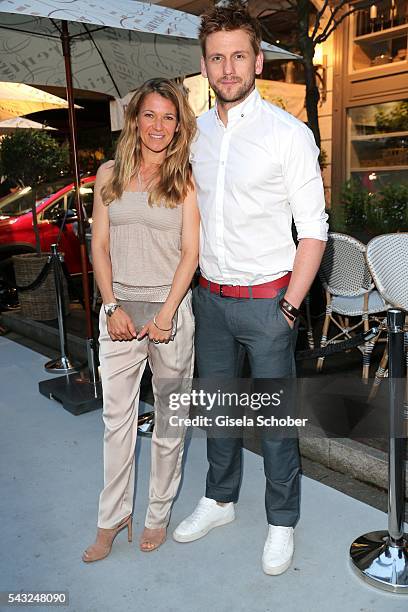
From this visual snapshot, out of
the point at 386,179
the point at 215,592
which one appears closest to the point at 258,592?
the point at 215,592

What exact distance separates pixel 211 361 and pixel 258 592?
97 centimetres

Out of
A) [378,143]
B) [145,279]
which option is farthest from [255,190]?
[378,143]

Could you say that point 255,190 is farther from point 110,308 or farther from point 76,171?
point 76,171

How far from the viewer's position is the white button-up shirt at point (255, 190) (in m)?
2.27

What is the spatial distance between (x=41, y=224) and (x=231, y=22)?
6.68 meters

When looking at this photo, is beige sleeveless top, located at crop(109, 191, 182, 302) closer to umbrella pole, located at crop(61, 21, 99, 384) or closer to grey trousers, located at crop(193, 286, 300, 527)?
grey trousers, located at crop(193, 286, 300, 527)

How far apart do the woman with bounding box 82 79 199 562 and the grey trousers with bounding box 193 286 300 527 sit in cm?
9

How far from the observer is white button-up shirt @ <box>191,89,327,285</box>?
2273mm

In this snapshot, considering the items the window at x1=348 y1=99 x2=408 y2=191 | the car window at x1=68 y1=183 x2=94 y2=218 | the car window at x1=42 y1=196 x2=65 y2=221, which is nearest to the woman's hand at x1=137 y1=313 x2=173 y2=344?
the car window at x1=42 y1=196 x2=65 y2=221

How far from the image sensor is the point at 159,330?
245 centimetres

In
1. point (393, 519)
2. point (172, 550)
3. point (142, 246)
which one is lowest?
point (172, 550)

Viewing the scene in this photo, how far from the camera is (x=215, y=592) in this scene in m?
2.38

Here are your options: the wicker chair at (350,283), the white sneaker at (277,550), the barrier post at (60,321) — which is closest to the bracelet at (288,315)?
the white sneaker at (277,550)

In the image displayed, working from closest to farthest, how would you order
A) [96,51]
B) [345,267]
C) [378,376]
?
[378,376] → [345,267] → [96,51]
